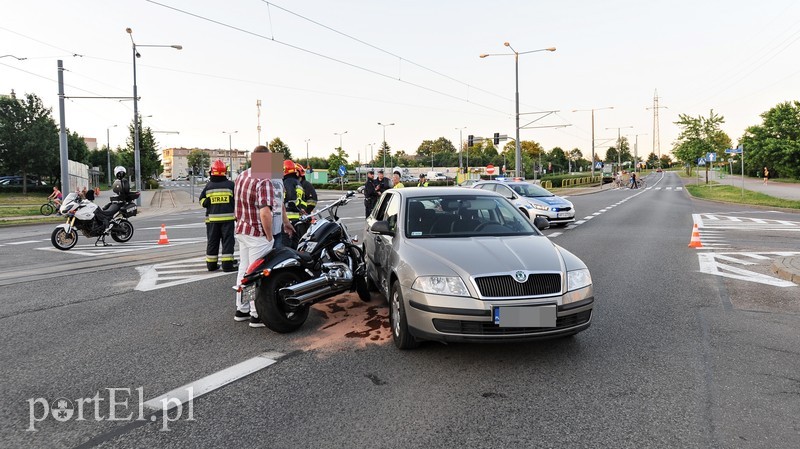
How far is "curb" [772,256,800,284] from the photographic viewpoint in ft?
25.6

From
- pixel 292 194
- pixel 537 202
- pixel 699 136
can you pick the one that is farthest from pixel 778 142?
pixel 292 194

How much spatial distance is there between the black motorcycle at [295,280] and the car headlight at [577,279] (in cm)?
243

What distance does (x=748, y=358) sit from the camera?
448cm

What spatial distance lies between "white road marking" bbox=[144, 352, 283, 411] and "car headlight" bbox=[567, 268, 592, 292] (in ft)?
8.20

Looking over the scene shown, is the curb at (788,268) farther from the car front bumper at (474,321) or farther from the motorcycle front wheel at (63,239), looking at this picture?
the motorcycle front wheel at (63,239)

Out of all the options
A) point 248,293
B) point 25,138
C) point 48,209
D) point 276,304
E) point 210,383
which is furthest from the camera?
point 25,138

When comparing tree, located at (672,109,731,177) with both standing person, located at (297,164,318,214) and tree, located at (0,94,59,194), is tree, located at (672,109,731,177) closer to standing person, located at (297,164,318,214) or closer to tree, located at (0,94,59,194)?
standing person, located at (297,164,318,214)

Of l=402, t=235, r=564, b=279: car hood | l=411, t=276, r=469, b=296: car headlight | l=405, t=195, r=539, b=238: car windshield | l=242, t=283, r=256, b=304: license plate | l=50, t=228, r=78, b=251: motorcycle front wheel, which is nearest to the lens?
l=411, t=276, r=469, b=296: car headlight

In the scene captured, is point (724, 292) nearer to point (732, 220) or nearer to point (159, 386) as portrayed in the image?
point (159, 386)
